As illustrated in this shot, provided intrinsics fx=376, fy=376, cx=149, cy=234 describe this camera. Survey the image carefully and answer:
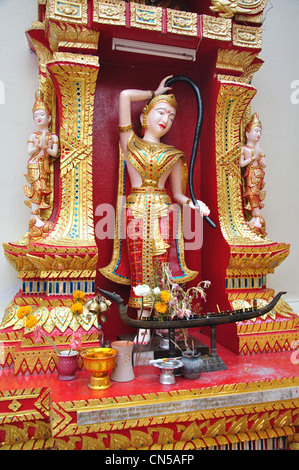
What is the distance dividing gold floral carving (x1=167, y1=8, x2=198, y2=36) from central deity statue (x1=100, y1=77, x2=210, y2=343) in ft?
1.68

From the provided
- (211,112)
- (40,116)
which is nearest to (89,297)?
(40,116)

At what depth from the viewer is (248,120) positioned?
4.00 m

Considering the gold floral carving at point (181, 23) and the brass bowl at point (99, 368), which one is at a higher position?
the gold floral carving at point (181, 23)

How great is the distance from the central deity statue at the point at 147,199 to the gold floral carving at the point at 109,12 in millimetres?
575

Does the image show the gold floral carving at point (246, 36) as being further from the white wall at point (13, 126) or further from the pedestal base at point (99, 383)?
the pedestal base at point (99, 383)

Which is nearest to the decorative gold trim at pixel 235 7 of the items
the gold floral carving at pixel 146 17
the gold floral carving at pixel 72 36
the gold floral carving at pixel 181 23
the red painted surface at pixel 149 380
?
the gold floral carving at pixel 181 23

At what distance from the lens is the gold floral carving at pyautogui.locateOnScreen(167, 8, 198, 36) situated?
3291mm

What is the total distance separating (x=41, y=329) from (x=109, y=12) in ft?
8.61

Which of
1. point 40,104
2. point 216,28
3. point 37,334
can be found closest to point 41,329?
point 37,334

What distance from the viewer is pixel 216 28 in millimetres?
3424

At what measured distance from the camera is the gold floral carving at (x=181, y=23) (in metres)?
3.29

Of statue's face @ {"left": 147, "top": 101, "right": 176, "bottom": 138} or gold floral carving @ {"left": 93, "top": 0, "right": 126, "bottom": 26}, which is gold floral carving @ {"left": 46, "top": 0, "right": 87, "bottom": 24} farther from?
statue's face @ {"left": 147, "top": 101, "right": 176, "bottom": 138}

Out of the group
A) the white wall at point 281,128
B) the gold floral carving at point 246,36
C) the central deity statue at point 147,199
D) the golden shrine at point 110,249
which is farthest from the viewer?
the white wall at point 281,128

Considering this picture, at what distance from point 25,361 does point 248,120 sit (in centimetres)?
316
